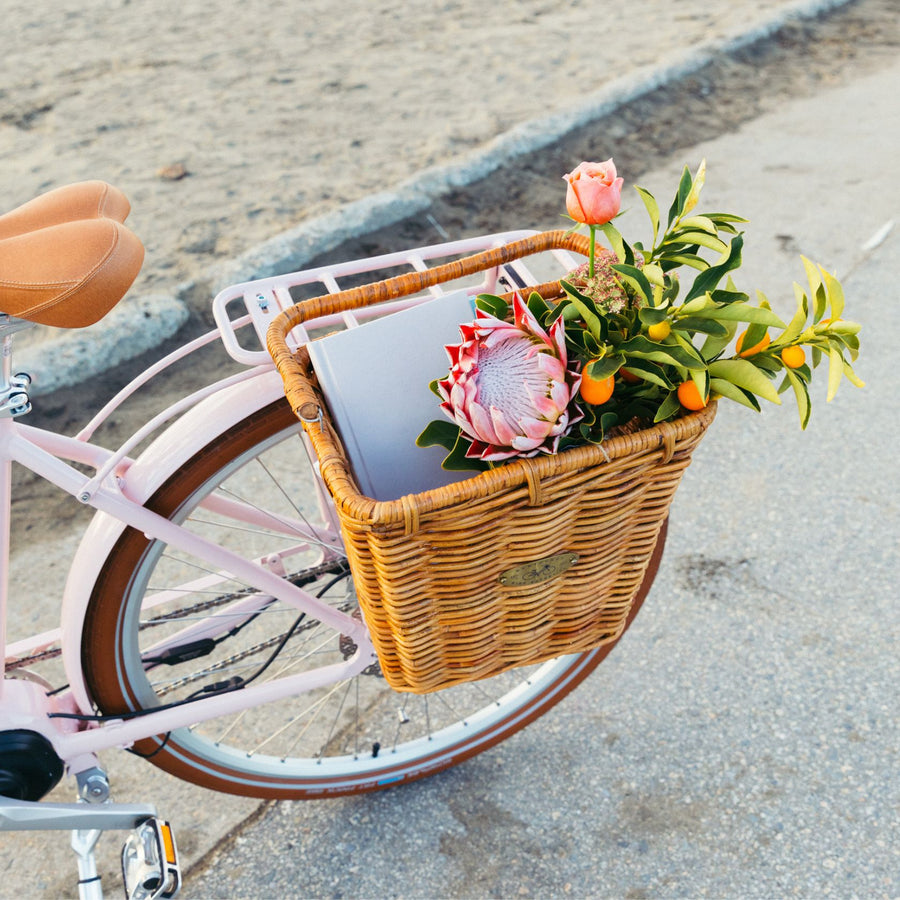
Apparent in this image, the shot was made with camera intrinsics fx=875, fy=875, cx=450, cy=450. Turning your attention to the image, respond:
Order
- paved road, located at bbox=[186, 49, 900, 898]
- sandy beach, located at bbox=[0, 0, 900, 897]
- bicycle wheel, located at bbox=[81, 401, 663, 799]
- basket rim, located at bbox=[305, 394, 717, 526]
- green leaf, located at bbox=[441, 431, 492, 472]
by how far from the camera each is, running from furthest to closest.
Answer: sandy beach, located at bbox=[0, 0, 900, 897] < paved road, located at bbox=[186, 49, 900, 898] < bicycle wheel, located at bbox=[81, 401, 663, 799] < green leaf, located at bbox=[441, 431, 492, 472] < basket rim, located at bbox=[305, 394, 717, 526]

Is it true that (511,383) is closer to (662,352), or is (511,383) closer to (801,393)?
(662,352)

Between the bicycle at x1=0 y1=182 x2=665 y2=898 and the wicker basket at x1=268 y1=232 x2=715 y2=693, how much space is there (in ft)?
0.60

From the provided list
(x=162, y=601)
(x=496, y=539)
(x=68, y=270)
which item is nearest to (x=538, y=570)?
(x=496, y=539)

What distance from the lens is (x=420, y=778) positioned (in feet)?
5.64

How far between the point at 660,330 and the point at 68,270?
2.40 feet

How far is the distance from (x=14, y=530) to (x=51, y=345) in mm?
638

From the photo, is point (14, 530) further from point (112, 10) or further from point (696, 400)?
point (112, 10)

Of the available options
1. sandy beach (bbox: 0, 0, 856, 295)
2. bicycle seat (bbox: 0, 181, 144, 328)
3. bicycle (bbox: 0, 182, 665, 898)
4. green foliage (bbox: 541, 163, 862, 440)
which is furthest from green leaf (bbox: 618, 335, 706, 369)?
sandy beach (bbox: 0, 0, 856, 295)

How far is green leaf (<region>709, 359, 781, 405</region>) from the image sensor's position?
0.96 meters

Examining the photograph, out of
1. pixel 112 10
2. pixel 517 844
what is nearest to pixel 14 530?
pixel 517 844

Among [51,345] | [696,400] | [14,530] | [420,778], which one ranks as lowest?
[420,778]

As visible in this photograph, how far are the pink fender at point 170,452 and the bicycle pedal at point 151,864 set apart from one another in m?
0.40

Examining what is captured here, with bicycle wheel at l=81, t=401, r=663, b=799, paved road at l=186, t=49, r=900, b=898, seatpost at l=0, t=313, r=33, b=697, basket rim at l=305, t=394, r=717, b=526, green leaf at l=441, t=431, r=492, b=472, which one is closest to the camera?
basket rim at l=305, t=394, r=717, b=526

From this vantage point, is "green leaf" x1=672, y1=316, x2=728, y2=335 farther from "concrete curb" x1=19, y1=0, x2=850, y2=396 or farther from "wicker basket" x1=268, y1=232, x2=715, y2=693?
"concrete curb" x1=19, y1=0, x2=850, y2=396
